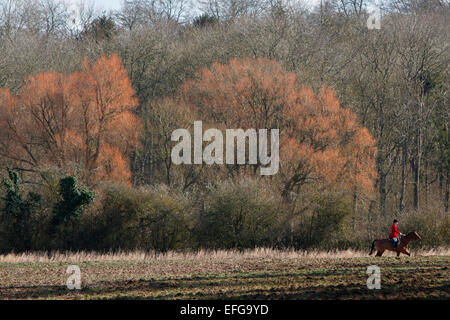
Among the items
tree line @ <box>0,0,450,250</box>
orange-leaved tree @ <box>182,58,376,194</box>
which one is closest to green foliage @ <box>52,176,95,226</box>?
tree line @ <box>0,0,450,250</box>

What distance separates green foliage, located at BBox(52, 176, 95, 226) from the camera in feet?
121

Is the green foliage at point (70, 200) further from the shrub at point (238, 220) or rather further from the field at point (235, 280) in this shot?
the field at point (235, 280)

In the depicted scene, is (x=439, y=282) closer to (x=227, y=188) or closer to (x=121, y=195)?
(x=227, y=188)

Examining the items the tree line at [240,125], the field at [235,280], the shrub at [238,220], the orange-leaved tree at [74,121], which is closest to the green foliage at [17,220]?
the tree line at [240,125]

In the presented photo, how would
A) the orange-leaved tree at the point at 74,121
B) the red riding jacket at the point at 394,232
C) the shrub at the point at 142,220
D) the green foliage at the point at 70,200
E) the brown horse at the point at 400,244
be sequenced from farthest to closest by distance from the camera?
the orange-leaved tree at the point at 74,121, the green foliage at the point at 70,200, the shrub at the point at 142,220, the brown horse at the point at 400,244, the red riding jacket at the point at 394,232

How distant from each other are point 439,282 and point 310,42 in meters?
37.9

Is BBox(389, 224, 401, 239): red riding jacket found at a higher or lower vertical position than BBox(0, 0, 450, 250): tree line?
lower

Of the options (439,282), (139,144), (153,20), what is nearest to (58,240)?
(139,144)

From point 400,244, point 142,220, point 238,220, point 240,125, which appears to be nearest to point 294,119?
point 240,125

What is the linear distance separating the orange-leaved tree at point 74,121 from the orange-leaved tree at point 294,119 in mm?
6372

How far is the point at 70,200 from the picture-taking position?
121ft

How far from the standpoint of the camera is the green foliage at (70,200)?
3678 cm

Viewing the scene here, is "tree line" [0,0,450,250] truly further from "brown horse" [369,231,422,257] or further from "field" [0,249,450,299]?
"field" [0,249,450,299]

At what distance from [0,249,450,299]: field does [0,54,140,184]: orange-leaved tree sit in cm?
2221
